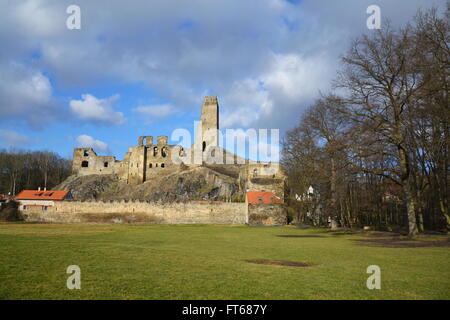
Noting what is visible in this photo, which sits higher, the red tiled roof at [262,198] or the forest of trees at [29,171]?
the forest of trees at [29,171]

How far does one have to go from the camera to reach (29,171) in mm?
77938

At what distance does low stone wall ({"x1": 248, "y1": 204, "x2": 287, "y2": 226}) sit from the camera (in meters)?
45.0

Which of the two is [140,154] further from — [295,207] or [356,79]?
[356,79]

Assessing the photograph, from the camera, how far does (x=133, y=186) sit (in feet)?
228

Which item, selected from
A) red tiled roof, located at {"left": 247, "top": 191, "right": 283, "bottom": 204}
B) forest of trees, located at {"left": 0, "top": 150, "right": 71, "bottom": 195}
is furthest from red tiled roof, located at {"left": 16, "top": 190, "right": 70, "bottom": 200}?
red tiled roof, located at {"left": 247, "top": 191, "right": 283, "bottom": 204}

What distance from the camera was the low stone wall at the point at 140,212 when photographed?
46906 millimetres

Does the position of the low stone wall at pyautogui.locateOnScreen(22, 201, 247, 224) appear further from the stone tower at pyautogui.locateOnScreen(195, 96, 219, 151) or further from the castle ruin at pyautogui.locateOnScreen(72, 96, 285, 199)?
the stone tower at pyautogui.locateOnScreen(195, 96, 219, 151)

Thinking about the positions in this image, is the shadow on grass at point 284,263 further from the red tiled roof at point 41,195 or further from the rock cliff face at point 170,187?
the red tiled roof at point 41,195

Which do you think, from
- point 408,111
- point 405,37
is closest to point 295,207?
point 408,111

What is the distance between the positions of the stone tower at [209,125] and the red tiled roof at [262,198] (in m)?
31.0

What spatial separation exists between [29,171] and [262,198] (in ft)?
194

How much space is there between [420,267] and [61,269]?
1017cm

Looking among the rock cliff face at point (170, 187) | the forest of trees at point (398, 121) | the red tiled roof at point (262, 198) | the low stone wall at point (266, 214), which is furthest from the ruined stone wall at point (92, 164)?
the forest of trees at point (398, 121)
